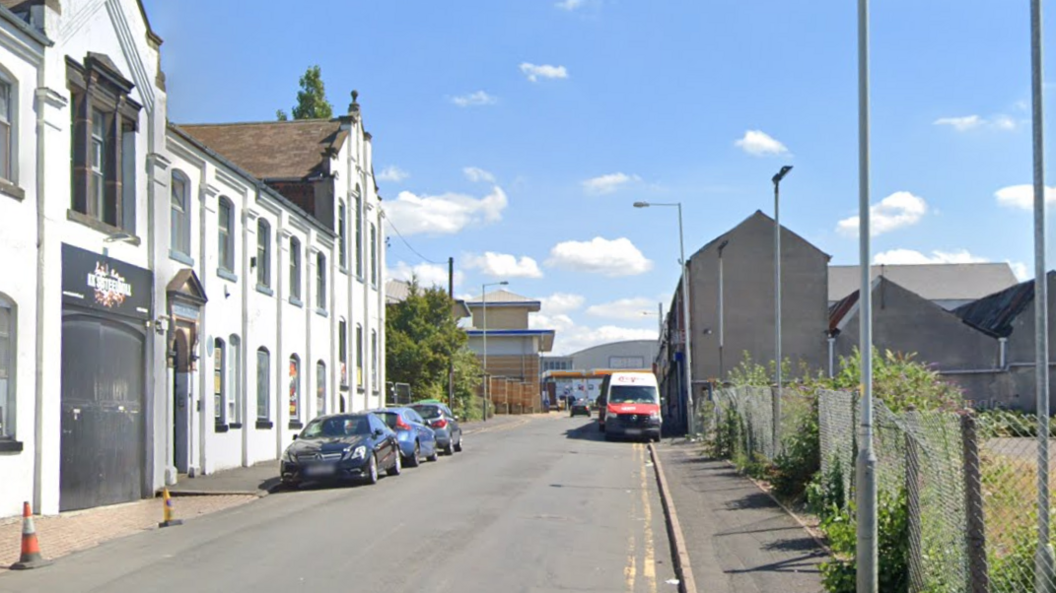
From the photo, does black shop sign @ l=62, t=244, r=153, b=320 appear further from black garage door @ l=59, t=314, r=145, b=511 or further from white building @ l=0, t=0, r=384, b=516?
black garage door @ l=59, t=314, r=145, b=511

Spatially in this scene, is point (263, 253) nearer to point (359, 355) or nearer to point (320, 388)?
point (320, 388)

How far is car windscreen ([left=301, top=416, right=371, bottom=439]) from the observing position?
70.4 feet

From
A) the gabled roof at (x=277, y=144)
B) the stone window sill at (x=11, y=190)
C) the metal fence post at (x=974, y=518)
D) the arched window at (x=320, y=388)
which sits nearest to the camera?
the metal fence post at (x=974, y=518)

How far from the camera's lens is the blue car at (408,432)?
2525cm

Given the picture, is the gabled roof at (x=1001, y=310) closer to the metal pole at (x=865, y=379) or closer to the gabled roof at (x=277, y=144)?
the gabled roof at (x=277, y=144)

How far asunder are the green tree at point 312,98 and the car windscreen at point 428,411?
84.3ft

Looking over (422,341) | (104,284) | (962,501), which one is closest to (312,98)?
(422,341)

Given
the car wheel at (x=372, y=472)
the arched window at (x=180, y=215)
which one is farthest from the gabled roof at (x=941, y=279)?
the arched window at (x=180, y=215)

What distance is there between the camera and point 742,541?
41.4 feet

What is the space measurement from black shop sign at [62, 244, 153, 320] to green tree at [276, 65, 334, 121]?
3428 cm

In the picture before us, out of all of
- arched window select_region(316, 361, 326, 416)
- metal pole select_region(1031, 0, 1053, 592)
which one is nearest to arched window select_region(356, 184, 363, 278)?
arched window select_region(316, 361, 326, 416)

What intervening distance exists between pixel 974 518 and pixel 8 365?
13.3m

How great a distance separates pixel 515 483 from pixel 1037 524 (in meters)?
15.0

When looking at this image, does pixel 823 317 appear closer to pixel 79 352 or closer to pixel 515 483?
pixel 515 483
